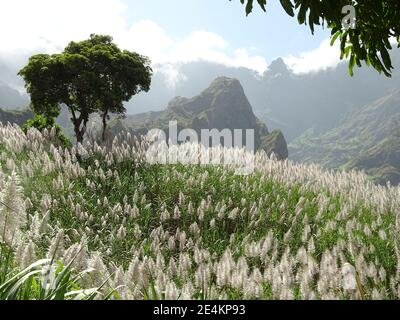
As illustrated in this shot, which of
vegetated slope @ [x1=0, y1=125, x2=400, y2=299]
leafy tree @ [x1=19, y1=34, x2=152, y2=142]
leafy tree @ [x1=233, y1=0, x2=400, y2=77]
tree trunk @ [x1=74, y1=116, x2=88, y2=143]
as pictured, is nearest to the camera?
leafy tree @ [x1=233, y1=0, x2=400, y2=77]

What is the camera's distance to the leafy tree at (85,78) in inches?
766

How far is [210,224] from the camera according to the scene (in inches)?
357

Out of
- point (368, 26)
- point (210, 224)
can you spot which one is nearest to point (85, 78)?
point (210, 224)

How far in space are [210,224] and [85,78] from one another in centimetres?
1284

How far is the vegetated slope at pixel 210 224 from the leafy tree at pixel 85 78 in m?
5.94

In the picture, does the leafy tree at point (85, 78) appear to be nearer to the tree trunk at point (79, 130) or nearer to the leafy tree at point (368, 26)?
the tree trunk at point (79, 130)

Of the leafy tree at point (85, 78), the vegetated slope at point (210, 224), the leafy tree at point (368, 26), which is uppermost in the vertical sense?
the leafy tree at point (85, 78)

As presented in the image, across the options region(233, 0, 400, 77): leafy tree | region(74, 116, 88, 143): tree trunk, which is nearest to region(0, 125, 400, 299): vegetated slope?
region(233, 0, 400, 77): leafy tree

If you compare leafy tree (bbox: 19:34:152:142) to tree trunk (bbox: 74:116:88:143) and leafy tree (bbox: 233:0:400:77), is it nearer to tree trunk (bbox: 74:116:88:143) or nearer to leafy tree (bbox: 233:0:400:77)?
tree trunk (bbox: 74:116:88:143)

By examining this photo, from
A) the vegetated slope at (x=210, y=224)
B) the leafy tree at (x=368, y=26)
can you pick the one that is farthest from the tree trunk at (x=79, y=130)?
the leafy tree at (x=368, y=26)

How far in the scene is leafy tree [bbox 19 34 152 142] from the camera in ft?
63.8

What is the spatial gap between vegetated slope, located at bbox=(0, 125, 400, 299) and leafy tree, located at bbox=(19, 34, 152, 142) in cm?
594
